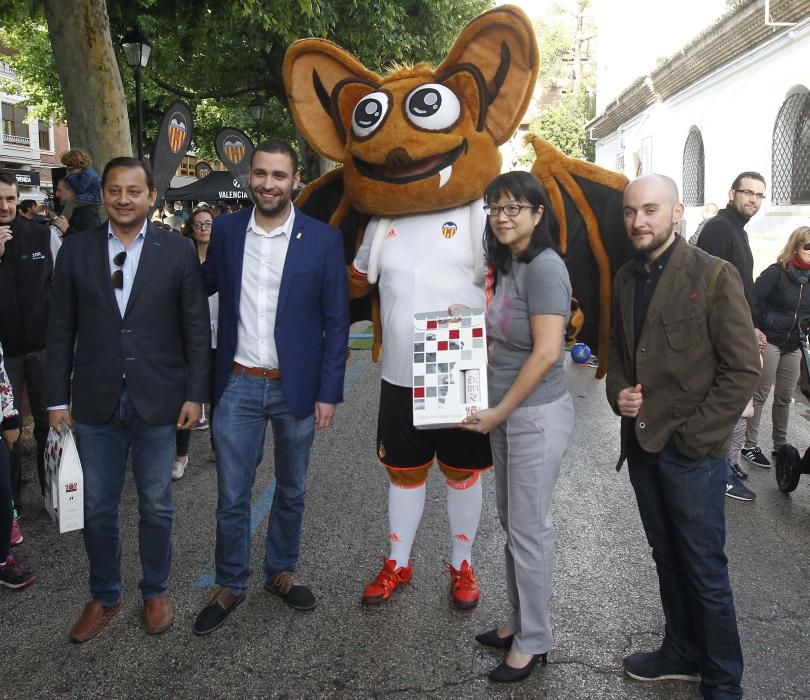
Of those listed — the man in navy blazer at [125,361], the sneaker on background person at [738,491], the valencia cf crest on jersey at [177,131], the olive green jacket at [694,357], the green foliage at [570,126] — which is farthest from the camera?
the green foliage at [570,126]

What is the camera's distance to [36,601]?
3.34 m

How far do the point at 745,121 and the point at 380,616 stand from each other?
11927 millimetres

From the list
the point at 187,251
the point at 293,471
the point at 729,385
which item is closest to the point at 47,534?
the point at 293,471

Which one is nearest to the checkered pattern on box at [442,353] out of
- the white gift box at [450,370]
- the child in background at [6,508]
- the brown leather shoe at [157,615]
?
the white gift box at [450,370]

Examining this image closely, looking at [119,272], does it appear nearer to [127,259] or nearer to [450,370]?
[127,259]

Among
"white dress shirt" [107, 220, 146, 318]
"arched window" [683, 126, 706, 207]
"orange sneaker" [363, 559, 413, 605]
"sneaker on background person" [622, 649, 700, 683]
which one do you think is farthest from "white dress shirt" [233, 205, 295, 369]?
"arched window" [683, 126, 706, 207]

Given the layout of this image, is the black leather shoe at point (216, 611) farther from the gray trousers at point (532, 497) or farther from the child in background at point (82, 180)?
the child in background at point (82, 180)

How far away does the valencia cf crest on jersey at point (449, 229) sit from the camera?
123 inches

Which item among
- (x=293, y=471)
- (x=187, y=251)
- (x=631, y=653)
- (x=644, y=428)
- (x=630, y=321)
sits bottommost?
(x=631, y=653)

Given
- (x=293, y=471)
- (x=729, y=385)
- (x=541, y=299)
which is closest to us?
(x=729, y=385)

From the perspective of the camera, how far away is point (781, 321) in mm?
5043

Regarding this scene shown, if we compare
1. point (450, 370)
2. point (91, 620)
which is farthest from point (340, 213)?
point (91, 620)

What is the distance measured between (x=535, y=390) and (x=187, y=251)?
60.8 inches

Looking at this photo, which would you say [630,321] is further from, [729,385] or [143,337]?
[143,337]
